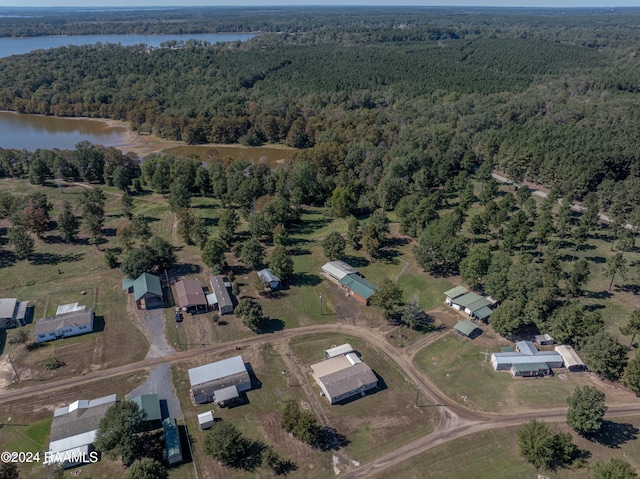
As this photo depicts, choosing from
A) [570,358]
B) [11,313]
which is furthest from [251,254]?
[570,358]

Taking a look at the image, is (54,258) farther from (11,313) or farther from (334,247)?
(334,247)

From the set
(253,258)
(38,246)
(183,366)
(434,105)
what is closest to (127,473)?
(183,366)

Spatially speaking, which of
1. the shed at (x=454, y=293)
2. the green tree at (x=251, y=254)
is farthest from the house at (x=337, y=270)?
the shed at (x=454, y=293)

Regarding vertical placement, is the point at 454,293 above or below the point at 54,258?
above

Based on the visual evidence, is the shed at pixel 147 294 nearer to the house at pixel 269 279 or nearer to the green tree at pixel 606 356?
the house at pixel 269 279

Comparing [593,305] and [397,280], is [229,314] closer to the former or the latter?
[397,280]

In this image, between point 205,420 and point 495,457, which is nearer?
point 495,457

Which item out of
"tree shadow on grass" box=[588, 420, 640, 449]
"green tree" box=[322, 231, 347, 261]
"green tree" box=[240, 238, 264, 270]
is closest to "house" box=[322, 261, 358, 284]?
"green tree" box=[322, 231, 347, 261]
